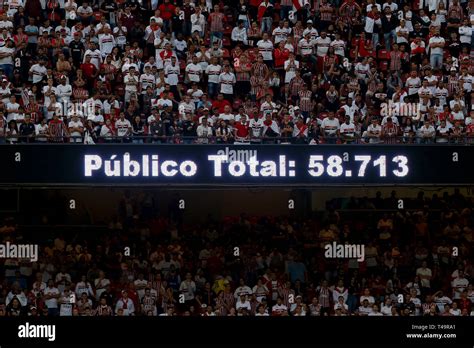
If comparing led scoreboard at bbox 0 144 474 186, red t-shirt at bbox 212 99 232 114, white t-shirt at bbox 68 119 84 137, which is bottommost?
led scoreboard at bbox 0 144 474 186

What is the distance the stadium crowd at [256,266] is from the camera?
29328 mm

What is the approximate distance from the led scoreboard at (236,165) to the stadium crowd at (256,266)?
8.08 ft

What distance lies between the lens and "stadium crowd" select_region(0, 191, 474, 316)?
29328mm

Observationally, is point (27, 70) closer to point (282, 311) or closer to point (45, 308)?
point (45, 308)

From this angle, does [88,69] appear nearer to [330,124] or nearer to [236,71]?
[236,71]

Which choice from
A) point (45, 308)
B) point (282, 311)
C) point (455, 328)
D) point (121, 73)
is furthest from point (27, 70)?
point (455, 328)

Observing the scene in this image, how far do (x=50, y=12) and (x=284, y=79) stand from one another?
222 inches

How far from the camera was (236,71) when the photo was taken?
3183 centimetres

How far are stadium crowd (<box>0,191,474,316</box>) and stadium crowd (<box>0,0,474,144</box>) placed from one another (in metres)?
2.23

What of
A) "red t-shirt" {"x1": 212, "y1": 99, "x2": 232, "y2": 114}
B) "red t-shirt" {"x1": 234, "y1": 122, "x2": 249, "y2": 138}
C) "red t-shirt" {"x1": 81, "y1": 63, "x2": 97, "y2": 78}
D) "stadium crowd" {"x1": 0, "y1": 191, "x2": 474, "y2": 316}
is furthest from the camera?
"red t-shirt" {"x1": 81, "y1": 63, "x2": 97, "y2": 78}

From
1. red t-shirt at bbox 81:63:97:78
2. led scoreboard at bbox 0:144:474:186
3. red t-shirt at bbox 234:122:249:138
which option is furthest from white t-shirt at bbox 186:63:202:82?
led scoreboard at bbox 0:144:474:186

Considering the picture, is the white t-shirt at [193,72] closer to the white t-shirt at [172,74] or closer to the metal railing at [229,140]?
the white t-shirt at [172,74]

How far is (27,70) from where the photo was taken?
31.5 m

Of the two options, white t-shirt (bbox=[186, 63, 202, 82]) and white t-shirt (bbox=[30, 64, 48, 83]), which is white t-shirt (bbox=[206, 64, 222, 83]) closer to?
white t-shirt (bbox=[186, 63, 202, 82])
